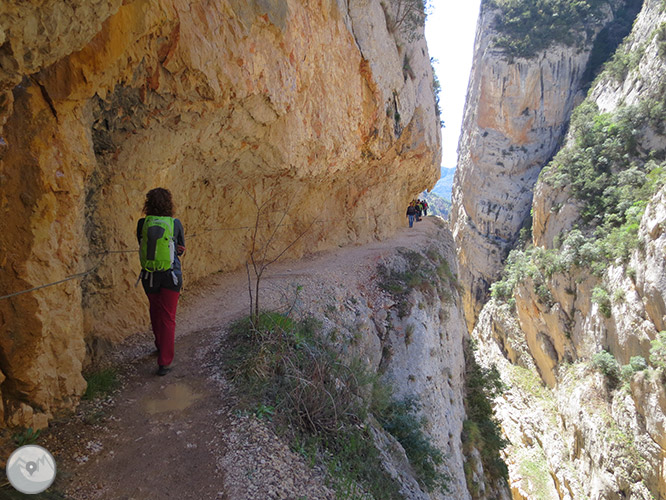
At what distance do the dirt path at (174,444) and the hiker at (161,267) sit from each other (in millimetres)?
320

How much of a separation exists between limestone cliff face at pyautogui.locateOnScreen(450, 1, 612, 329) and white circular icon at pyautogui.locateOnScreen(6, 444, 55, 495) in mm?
37047

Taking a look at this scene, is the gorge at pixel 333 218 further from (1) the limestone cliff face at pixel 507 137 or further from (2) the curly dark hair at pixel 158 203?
(1) the limestone cliff face at pixel 507 137

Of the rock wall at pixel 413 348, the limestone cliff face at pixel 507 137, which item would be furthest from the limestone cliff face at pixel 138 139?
the limestone cliff face at pixel 507 137

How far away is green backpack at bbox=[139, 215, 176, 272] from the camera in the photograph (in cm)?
351

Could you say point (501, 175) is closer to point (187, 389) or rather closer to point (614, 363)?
point (614, 363)

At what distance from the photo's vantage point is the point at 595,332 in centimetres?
1777

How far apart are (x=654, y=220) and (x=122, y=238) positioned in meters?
18.8

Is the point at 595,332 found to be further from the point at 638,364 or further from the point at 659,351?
the point at 659,351

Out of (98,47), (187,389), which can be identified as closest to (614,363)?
(187,389)

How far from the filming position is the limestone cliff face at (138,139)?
8.75ft

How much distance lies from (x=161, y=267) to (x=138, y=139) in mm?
1753

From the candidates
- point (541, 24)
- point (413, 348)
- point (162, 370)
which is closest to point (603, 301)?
point (413, 348)

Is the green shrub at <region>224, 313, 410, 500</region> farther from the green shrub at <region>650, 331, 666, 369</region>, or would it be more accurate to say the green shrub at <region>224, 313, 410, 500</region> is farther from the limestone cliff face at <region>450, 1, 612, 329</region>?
the limestone cliff face at <region>450, 1, 612, 329</region>

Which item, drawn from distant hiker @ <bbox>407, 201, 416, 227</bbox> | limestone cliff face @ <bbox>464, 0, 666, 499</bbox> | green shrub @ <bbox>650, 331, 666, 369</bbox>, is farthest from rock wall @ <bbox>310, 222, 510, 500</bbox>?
green shrub @ <bbox>650, 331, 666, 369</bbox>
